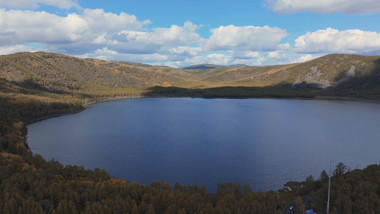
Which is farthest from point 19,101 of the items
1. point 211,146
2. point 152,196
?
point 152,196

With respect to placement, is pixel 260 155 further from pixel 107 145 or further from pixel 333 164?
pixel 107 145

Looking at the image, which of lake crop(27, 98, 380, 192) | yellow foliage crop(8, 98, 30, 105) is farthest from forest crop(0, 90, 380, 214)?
yellow foliage crop(8, 98, 30, 105)

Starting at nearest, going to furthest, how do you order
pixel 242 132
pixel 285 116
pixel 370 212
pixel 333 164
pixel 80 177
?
pixel 370 212 < pixel 80 177 < pixel 333 164 < pixel 242 132 < pixel 285 116

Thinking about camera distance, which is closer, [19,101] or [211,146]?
[211,146]

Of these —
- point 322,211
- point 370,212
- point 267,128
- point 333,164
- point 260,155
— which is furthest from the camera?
point 267,128

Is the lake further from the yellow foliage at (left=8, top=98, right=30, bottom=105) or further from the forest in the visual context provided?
the yellow foliage at (left=8, top=98, right=30, bottom=105)

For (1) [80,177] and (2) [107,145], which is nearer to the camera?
(1) [80,177]

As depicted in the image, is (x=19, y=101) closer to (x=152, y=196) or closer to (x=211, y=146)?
(x=211, y=146)

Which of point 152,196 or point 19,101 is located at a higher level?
point 19,101

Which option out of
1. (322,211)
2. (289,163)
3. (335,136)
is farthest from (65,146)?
(335,136)
